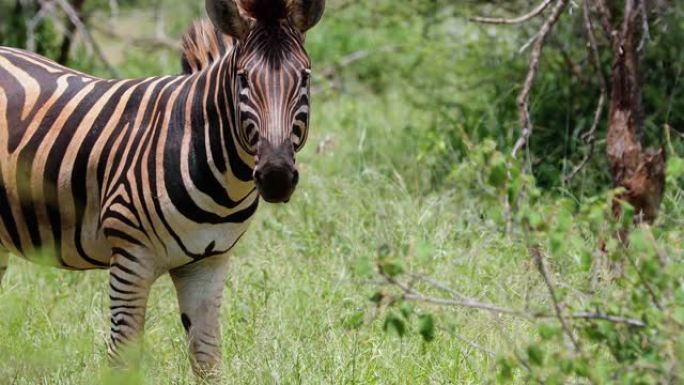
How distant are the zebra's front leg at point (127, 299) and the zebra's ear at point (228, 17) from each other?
82 centimetres

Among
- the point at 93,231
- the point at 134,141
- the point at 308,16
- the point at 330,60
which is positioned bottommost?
the point at 330,60

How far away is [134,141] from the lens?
423 centimetres

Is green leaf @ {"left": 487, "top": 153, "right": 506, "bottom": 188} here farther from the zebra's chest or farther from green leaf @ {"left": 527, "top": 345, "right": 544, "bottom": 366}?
the zebra's chest

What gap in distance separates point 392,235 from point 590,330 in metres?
2.77

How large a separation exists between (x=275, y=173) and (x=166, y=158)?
2.19 ft

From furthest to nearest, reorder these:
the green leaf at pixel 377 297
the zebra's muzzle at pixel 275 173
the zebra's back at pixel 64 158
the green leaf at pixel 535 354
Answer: the zebra's back at pixel 64 158
the zebra's muzzle at pixel 275 173
the green leaf at pixel 377 297
the green leaf at pixel 535 354

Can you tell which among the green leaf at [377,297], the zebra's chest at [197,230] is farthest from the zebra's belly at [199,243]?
the green leaf at [377,297]

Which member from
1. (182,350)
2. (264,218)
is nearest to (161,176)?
(182,350)

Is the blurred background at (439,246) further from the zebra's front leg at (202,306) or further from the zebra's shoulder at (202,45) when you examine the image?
the zebra's shoulder at (202,45)

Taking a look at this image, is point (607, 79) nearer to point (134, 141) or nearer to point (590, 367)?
point (134, 141)

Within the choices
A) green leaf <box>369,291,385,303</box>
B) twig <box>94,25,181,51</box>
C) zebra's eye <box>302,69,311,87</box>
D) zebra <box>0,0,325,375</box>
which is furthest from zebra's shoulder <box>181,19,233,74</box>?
twig <box>94,25,181,51</box>

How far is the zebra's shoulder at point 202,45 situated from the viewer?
4.39m

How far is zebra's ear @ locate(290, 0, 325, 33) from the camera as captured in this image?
12.9 feet

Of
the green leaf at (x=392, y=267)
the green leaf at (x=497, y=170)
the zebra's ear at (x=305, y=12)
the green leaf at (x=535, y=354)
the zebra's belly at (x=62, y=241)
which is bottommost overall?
the zebra's belly at (x=62, y=241)
